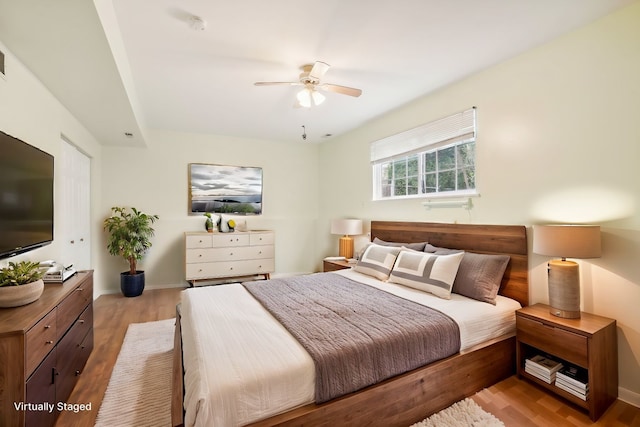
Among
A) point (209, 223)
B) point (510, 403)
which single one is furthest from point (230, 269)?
point (510, 403)

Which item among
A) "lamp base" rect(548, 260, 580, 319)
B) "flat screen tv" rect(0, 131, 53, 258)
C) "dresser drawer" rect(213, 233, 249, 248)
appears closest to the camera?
"flat screen tv" rect(0, 131, 53, 258)

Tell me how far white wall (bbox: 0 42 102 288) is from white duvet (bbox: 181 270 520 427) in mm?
1400

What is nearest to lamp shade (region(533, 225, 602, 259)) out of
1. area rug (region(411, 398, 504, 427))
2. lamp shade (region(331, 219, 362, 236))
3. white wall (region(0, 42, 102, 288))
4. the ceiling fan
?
area rug (region(411, 398, 504, 427))

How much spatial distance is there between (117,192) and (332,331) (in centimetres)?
436

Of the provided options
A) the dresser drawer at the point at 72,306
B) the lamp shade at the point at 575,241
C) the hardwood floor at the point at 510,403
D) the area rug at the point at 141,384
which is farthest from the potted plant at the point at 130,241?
the lamp shade at the point at 575,241

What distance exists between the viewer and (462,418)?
5.68 feet

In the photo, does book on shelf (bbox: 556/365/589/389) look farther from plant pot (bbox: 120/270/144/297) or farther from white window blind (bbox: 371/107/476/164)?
plant pot (bbox: 120/270/144/297)

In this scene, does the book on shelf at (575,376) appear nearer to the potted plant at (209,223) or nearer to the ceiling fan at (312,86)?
the ceiling fan at (312,86)

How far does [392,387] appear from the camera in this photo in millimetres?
1592

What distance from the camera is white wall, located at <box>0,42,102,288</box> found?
1883 millimetres

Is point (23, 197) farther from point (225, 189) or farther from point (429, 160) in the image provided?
point (429, 160)

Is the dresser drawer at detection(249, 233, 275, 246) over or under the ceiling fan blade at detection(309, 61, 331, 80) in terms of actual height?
under

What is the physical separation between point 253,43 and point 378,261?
2.38 meters

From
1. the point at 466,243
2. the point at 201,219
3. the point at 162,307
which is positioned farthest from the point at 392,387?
the point at 201,219
